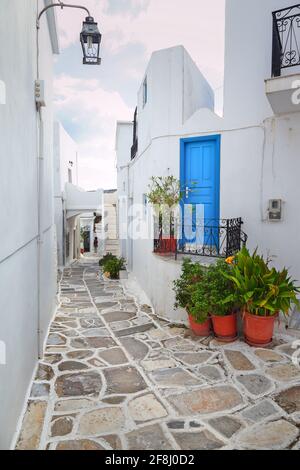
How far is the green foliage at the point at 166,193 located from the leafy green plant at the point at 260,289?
2.37 meters


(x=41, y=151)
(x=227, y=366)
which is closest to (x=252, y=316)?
(x=227, y=366)

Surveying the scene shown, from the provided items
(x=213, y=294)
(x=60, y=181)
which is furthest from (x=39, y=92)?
(x=60, y=181)

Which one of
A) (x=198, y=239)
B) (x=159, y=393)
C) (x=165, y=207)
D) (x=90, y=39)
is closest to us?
(x=159, y=393)

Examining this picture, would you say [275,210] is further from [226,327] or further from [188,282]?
[226,327]

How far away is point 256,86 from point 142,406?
624 centimetres

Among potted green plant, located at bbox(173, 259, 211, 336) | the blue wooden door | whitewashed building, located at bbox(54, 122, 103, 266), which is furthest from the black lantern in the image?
whitewashed building, located at bbox(54, 122, 103, 266)

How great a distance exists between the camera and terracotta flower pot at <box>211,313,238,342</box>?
5.55 metres

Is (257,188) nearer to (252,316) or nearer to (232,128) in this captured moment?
(232,128)

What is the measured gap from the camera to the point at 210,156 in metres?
7.55

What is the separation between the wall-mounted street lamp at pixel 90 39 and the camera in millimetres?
5023

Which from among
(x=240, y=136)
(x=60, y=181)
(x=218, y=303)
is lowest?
(x=218, y=303)

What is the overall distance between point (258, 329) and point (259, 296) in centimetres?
56

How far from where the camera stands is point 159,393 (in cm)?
410

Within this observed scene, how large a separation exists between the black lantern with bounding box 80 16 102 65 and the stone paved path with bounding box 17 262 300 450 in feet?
15.6
